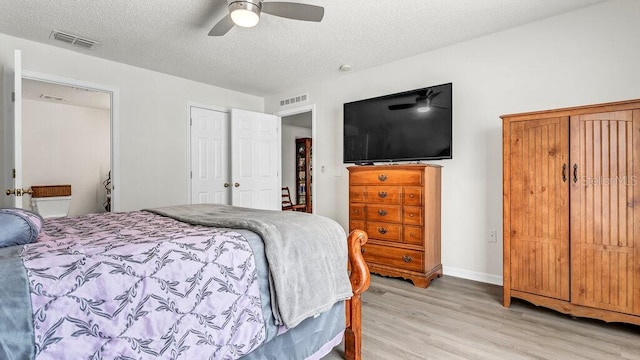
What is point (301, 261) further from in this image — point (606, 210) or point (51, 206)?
point (51, 206)

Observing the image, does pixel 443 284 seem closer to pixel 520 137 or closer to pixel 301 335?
pixel 520 137

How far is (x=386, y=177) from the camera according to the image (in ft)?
10.3

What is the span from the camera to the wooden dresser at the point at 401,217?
2904 mm

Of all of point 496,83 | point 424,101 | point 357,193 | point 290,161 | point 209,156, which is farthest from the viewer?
point 290,161

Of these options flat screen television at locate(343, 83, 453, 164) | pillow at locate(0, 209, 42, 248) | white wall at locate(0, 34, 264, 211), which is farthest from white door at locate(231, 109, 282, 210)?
pillow at locate(0, 209, 42, 248)

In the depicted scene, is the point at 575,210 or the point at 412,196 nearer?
the point at 575,210

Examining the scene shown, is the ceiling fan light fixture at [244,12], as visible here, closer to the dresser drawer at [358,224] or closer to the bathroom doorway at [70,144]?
the dresser drawer at [358,224]

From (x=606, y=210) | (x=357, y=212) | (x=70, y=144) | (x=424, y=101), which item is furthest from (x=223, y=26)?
(x=70, y=144)

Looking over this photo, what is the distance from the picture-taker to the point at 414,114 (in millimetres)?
3270

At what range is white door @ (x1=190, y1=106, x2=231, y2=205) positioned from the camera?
14.2 feet

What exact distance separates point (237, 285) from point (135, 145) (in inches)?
131

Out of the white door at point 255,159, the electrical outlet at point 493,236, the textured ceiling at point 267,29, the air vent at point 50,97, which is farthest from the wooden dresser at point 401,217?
the air vent at point 50,97

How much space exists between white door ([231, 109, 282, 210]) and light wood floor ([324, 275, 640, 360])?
2.59 meters

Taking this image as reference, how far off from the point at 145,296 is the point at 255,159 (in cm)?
382
